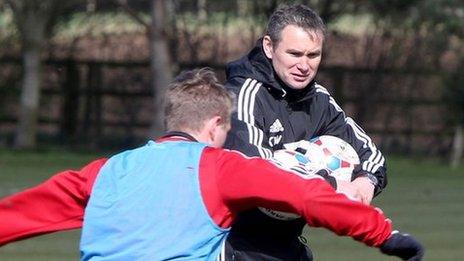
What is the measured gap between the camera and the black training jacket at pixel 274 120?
5.66m

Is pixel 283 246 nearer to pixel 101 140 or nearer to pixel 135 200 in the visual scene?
pixel 135 200

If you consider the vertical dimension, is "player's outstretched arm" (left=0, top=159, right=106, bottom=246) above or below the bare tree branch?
above

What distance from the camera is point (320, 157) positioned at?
556 centimetres

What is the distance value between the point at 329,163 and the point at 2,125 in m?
21.5

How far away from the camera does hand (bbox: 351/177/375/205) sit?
5.37 metres

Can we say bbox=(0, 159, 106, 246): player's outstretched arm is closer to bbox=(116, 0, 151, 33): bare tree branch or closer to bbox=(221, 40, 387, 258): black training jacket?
bbox=(221, 40, 387, 258): black training jacket

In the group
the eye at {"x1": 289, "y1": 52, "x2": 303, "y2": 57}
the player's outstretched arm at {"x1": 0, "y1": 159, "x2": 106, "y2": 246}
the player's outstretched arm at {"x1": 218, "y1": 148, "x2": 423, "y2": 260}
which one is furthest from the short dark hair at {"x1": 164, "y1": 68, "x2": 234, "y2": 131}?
the eye at {"x1": 289, "y1": 52, "x2": 303, "y2": 57}

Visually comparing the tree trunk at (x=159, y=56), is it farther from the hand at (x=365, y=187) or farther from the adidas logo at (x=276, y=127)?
the hand at (x=365, y=187)

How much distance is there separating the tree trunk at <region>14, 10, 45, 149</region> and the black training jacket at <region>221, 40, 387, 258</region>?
1935cm

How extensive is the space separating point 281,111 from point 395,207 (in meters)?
9.82

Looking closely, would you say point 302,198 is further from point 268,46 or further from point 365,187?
point 268,46

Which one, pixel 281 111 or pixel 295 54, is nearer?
pixel 295 54

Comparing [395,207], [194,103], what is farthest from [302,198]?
[395,207]

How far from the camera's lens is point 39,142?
2636 centimetres
